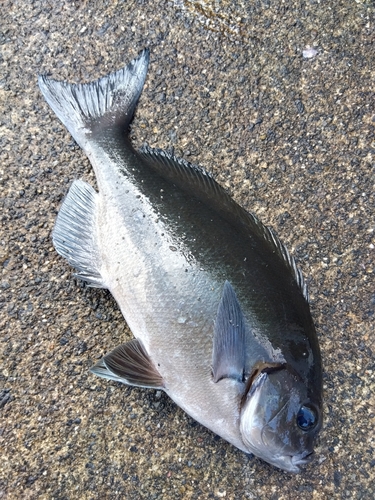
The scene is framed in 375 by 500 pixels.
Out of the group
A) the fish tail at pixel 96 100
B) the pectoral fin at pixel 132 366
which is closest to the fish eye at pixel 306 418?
the pectoral fin at pixel 132 366

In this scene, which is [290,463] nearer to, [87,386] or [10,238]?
[87,386]

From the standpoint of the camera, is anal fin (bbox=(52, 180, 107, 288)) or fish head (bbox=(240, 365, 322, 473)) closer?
fish head (bbox=(240, 365, 322, 473))

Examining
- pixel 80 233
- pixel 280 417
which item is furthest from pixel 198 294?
pixel 80 233

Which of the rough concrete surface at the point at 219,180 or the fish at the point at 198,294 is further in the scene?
the rough concrete surface at the point at 219,180

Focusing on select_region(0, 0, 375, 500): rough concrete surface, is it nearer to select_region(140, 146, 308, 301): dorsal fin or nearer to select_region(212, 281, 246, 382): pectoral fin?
select_region(140, 146, 308, 301): dorsal fin

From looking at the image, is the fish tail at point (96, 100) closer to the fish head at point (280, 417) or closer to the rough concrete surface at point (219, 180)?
the rough concrete surface at point (219, 180)

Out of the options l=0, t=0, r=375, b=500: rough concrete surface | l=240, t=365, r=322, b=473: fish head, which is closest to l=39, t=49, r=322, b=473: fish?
l=240, t=365, r=322, b=473: fish head

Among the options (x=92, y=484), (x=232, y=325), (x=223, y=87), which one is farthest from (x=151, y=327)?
(x=223, y=87)

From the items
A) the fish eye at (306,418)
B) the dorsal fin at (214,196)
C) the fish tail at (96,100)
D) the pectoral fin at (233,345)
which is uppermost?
the fish tail at (96,100)
